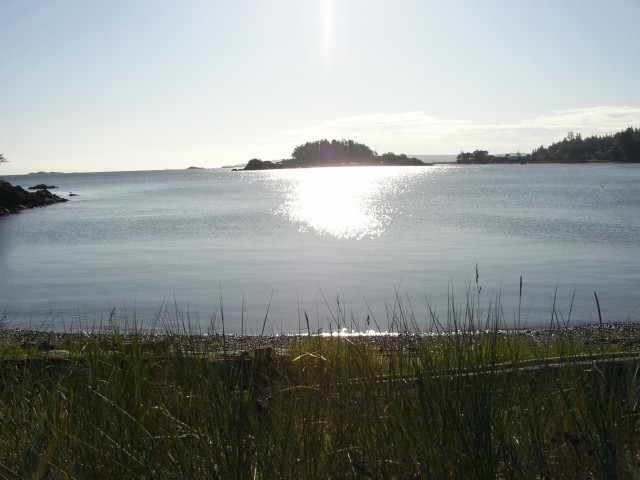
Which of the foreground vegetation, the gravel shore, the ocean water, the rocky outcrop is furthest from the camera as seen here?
the rocky outcrop

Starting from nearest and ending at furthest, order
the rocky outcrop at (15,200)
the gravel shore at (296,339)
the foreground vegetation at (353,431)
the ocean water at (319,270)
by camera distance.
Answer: the foreground vegetation at (353,431), the gravel shore at (296,339), the ocean water at (319,270), the rocky outcrop at (15,200)

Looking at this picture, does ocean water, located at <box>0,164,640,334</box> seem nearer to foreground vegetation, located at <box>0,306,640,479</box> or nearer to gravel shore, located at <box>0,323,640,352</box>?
gravel shore, located at <box>0,323,640,352</box>

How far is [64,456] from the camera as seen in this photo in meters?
3.39

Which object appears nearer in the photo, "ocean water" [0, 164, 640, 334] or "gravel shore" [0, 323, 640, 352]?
"gravel shore" [0, 323, 640, 352]

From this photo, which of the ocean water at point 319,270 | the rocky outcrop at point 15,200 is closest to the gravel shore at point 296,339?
the ocean water at point 319,270

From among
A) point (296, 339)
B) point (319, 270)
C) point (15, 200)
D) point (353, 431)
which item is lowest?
point (319, 270)

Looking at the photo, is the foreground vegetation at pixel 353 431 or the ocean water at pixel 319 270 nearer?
the foreground vegetation at pixel 353 431

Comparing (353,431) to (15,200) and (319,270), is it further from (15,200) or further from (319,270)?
(15,200)

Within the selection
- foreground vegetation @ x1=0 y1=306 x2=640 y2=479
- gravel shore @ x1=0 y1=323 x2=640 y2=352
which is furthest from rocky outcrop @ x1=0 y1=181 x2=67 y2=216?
foreground vegetation @ x1=0 y1=306 x2=640 y2=479

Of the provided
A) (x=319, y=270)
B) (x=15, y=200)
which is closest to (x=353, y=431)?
(x=319, y=270)

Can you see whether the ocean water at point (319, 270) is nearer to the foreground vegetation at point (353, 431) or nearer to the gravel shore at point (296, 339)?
the gravel shore at point (296, 339)

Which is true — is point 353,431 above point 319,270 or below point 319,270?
above

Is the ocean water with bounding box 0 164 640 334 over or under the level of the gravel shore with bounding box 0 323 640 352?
under

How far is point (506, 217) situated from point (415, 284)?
26.7m
